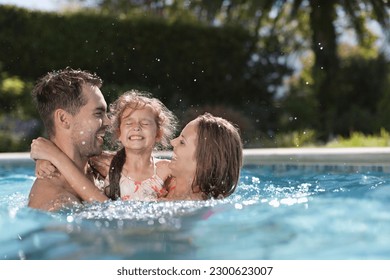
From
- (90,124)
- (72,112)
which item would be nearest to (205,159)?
(90,124)

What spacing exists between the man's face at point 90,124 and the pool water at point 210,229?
1.38 ft

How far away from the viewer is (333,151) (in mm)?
6918

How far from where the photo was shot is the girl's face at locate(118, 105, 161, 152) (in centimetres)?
410

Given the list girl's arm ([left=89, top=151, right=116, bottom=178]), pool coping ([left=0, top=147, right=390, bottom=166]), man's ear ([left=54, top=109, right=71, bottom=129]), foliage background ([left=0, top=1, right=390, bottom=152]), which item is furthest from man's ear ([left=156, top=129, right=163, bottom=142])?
foliage background ([left=0, top=1, right=390, bottom=152])

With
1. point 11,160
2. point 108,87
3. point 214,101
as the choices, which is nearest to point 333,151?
point 11,160

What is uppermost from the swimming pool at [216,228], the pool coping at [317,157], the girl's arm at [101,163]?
the girl's arm at [101,163]

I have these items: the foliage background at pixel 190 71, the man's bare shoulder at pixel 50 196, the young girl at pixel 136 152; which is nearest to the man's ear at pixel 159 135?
the young girl at pixel 136 152

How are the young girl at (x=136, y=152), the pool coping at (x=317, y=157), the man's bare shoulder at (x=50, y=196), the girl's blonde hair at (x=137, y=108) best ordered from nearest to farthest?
the man's bare shoulder at (x=50, y=196) → the young girl at (x=136, y=152) → the girl's blonde hair at (x=137, y=108) → the pool coping at (x=317, y=157)

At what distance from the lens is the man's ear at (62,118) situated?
402 cm

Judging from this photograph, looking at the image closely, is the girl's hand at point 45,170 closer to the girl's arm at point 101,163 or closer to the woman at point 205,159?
the woman at point 205,159

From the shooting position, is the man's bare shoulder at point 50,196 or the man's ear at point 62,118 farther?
the man's ear at point 62,118

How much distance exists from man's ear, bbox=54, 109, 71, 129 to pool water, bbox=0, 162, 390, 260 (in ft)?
1.78

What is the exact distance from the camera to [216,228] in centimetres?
364

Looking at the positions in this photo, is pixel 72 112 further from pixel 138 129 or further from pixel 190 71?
pixel 190 71
